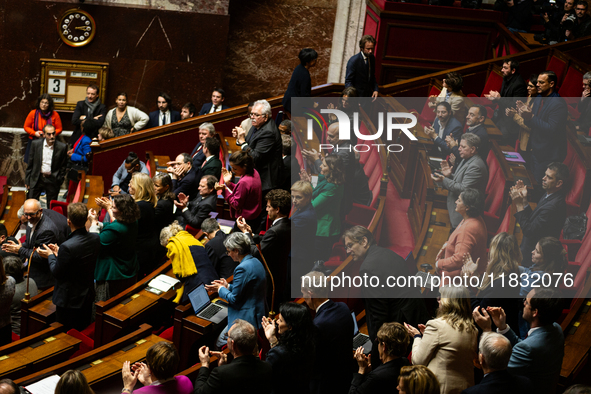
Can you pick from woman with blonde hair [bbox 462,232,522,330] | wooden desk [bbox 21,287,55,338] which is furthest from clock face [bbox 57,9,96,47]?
woman with blonde hair [bbox 462,232,522,330]

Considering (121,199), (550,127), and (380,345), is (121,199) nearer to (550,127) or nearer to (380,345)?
(380,345)

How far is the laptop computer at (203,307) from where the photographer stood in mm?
3519

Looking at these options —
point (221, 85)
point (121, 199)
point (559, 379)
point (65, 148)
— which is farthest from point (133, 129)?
point (559, 379)

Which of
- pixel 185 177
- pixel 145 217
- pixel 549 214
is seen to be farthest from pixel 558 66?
pixel 145 217

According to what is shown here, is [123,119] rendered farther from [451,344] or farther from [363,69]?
[451,344]

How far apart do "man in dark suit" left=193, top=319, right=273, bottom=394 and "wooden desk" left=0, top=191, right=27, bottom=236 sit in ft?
12.5

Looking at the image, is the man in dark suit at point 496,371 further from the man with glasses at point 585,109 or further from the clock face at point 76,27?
→ the clock face at point 76,27

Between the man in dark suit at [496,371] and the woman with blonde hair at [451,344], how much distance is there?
19 centimetres

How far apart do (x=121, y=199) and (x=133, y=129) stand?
343 cm

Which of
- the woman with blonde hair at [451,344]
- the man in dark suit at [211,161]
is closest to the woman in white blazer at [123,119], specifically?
the man in dark suit at [211,161]

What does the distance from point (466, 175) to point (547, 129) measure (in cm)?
123

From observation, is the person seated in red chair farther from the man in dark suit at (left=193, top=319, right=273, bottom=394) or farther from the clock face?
the clock face

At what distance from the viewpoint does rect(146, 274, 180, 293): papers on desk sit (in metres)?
3.99

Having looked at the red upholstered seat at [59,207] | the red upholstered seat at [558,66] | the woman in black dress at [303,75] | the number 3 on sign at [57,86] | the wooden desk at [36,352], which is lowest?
the wooden desk at [36,352]
